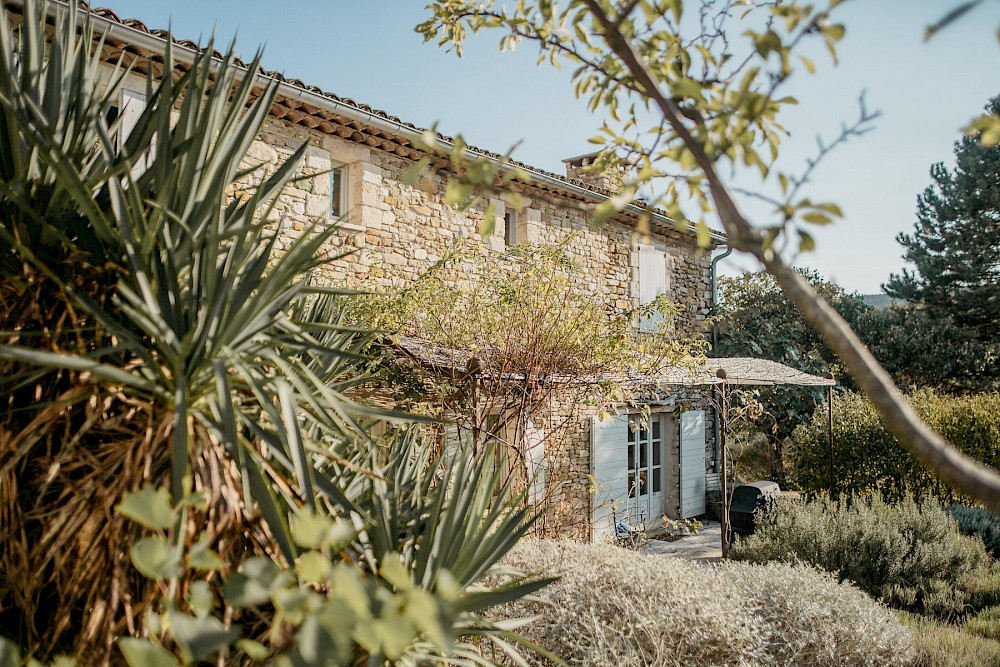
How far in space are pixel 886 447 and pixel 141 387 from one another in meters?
10.8

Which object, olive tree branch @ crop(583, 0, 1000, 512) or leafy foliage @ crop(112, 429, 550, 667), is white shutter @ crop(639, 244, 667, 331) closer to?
leafy foliage @ crop(112, 429, 550, 667)

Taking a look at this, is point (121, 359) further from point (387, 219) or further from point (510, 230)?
point (510, 230)

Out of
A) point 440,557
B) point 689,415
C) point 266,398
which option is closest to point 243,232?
point 266,398

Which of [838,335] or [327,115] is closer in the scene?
[838,335]

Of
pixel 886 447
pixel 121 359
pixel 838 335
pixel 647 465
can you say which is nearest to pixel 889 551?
pixel 886 447

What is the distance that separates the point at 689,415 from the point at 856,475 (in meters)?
2.58

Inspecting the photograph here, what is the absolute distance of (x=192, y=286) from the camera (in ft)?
4.98

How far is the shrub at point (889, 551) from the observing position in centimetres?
588

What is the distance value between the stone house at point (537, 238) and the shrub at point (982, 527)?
3.38 meters

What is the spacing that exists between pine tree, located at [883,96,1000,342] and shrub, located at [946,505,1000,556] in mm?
9065

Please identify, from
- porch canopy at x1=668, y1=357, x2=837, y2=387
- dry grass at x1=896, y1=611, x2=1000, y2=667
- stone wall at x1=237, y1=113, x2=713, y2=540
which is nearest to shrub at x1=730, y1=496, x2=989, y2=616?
dry grass at x1=896, y1=611, x2=1000, y2=667

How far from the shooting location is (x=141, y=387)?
4.45ft

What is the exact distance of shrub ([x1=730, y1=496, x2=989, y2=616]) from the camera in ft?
19.3

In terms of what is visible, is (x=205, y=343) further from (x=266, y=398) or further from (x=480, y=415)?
(x=480, y=415)
